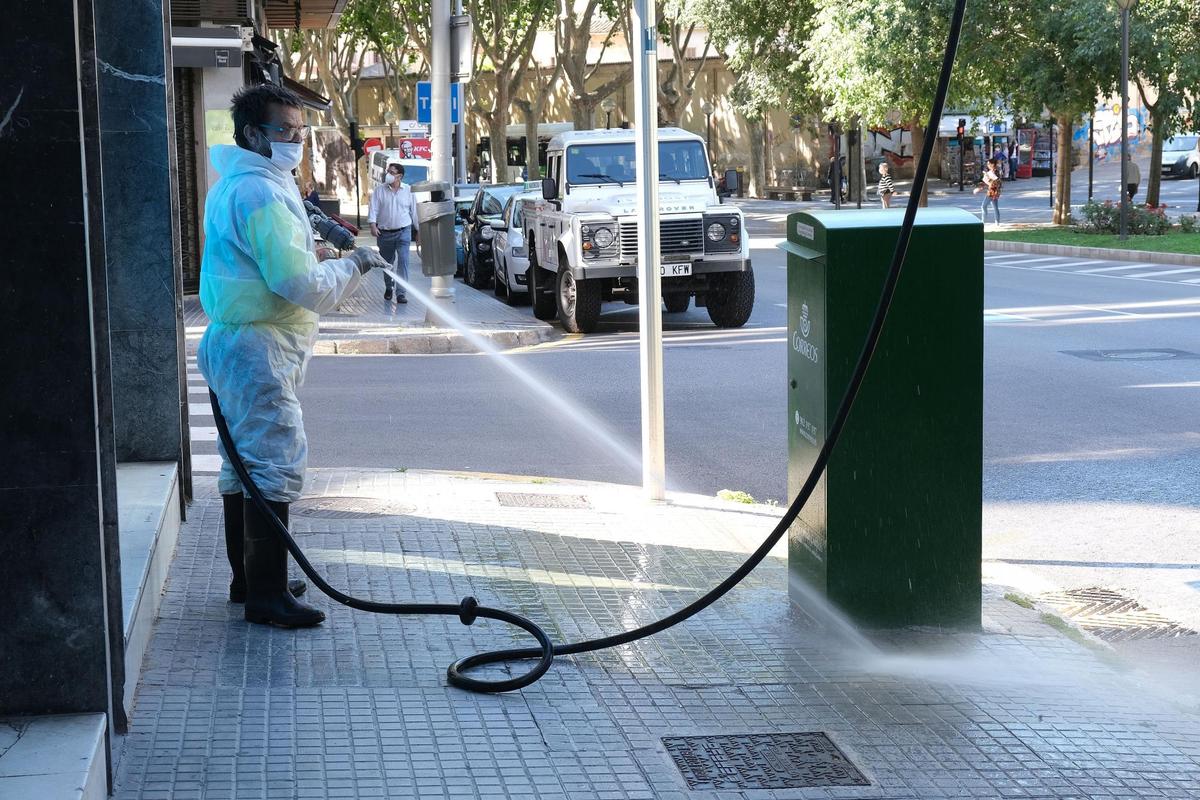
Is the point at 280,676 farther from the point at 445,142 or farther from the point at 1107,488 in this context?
the point at 445,142

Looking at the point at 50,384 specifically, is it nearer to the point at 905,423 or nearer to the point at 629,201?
the point at 905,423

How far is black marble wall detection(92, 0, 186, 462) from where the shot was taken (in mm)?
7250

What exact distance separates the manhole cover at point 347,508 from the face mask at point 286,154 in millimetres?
2523

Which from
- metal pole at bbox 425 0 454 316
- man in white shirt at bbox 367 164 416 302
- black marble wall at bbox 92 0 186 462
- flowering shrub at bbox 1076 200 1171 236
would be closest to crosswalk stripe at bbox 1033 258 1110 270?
flowering shrub at bbox 1076 200 1171 236

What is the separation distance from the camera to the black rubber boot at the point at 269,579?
5.57 meters

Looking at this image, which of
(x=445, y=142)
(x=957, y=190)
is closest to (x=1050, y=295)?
(x=445, y=142)

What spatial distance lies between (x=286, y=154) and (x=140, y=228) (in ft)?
6.96

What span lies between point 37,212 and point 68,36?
44 cm

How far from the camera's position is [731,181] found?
1872cm

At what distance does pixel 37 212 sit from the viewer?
374 cm

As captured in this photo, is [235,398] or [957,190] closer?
[235,398]

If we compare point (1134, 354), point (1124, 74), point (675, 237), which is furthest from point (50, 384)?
point (1124, 74)

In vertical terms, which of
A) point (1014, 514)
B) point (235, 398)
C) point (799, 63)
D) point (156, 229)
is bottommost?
point (1014, 514)

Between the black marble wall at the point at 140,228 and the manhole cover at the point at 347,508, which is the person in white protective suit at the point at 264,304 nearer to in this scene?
the black marble wall at the point at 140,228
